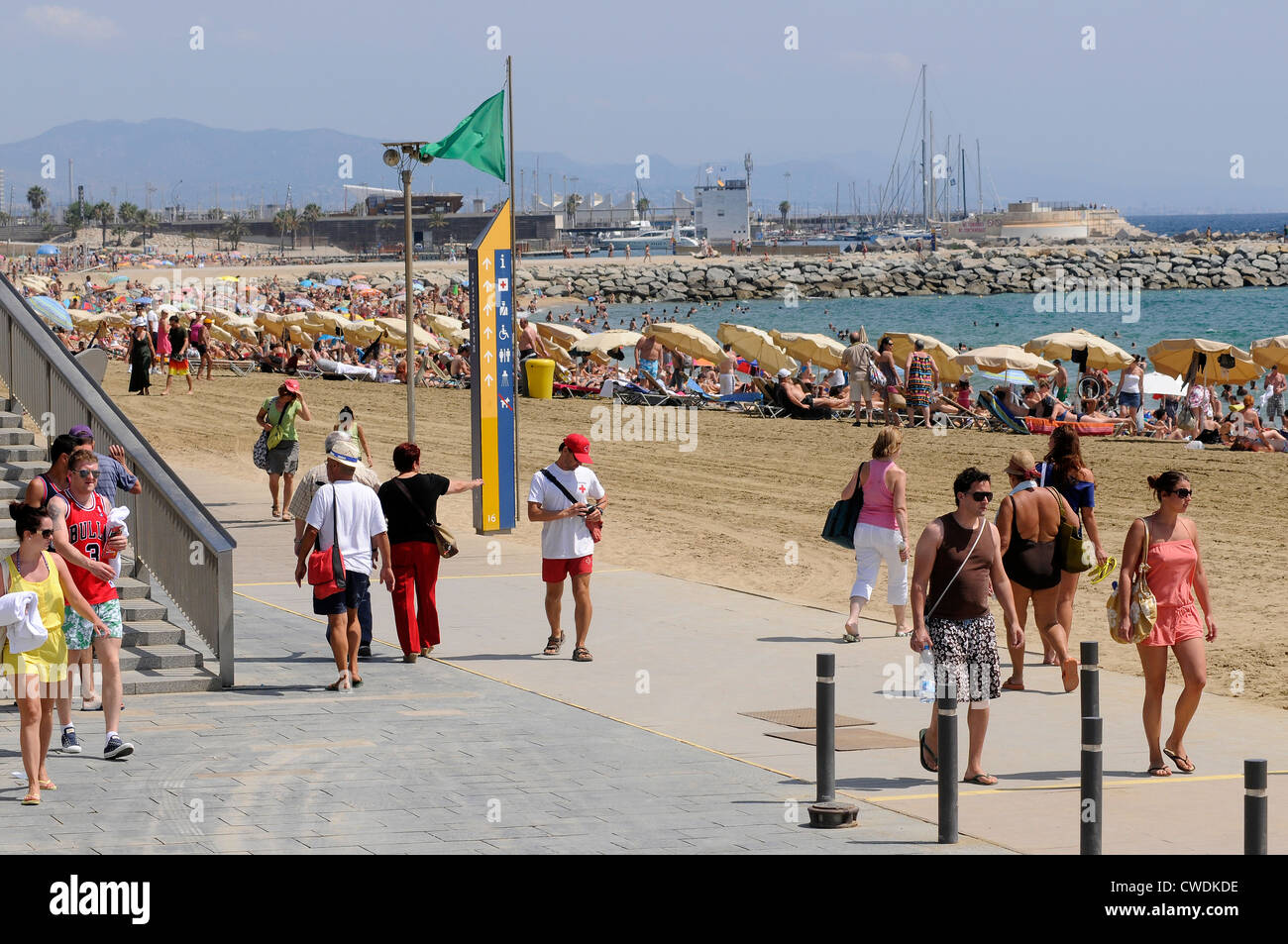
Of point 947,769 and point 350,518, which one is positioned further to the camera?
point 350,518

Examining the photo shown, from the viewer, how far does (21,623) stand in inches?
289

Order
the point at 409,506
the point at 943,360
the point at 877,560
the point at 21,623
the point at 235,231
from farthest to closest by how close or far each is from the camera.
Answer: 1. the point at 235,231
2. the point at 943,360
3. the point at 877,560
4. the point at 409,506
5. the point at 21,623

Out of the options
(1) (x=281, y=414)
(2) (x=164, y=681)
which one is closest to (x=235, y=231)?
(1) (x=281, y=414)

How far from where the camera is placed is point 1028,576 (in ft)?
33.0

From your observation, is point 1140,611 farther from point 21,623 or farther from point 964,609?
point 21,623

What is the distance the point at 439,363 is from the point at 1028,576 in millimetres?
28581

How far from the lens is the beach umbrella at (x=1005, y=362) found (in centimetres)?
3033

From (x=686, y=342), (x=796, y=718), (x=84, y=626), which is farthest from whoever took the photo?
(x=686, y=342)

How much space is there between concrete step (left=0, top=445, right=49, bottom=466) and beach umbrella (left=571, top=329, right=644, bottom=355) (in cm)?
2509

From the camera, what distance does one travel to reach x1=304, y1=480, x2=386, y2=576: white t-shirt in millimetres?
9805

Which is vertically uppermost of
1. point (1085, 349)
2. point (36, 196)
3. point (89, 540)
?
point (36, 196)

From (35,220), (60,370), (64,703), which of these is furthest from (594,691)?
(35,220)

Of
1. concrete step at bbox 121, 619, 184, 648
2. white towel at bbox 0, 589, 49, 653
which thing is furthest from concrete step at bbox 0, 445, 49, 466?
white towel at bbox 0, 589, 49, 653

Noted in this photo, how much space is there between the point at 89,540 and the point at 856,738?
417cm
